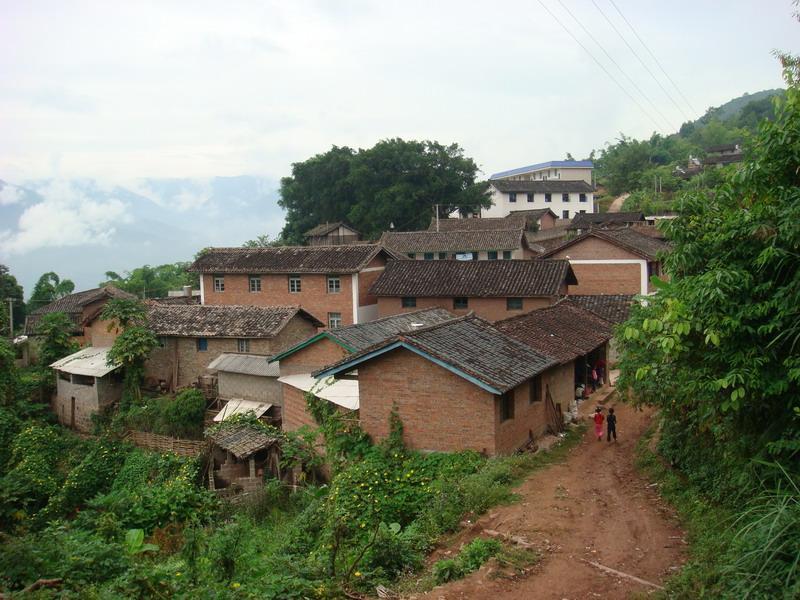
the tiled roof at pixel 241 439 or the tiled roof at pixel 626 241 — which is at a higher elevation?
the tiled roof at pixel 626 241

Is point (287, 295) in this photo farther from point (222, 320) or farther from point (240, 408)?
point (240, 408)

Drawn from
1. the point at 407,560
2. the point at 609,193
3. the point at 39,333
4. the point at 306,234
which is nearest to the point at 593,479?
the point at 407,560

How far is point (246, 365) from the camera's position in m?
26.4

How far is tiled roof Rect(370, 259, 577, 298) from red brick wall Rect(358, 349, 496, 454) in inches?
615

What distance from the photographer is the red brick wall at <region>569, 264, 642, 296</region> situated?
34.4 meters

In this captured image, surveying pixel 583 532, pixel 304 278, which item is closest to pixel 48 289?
pixel 304 278

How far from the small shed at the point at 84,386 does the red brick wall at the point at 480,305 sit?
12.9m

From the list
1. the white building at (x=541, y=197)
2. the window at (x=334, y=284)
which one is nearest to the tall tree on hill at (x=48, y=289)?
the window at (x=334, y=284)

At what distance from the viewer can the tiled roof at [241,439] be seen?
20094 millimetres

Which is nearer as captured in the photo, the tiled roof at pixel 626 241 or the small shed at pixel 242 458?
the small shed at pixel 242 458

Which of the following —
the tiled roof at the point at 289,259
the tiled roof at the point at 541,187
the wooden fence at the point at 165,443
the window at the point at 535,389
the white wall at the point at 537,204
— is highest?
the tiled roof at the point at 541,187

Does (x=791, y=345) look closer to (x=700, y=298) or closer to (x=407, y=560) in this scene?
(x=700, y=298)

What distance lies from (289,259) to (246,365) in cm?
1067

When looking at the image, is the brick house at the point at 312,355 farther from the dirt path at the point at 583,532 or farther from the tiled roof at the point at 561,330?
the dirt path at the point at 583,532
